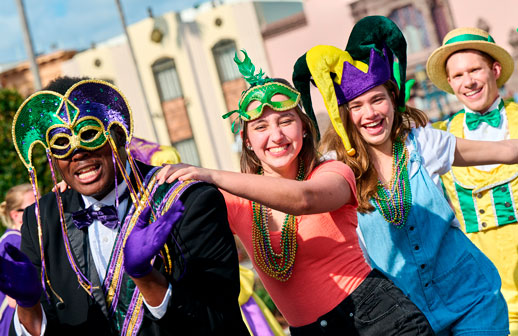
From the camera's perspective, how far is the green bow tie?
14.6 ft

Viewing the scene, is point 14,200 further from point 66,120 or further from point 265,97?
point 66,120

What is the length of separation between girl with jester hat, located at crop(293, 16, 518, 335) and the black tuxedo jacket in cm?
103

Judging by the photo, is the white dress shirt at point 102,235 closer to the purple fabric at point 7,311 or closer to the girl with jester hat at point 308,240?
the girl with jester hat at point 308,240

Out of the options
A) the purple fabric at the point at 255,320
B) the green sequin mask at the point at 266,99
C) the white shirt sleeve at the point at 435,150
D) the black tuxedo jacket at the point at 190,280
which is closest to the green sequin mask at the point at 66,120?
the black tuxedo jacket at the point at 190,280

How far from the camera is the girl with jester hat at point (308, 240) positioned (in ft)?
9.10

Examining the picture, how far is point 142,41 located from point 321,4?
6.60 metres

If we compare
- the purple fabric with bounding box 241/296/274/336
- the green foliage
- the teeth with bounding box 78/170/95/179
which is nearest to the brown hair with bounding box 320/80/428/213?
the teeth with bounding box 78/170/95/179

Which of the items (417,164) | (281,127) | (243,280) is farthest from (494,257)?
(281,127)

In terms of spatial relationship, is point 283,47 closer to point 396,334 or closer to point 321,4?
point 321,4

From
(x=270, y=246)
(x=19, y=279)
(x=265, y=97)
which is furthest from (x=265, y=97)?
(x=19, y=279)

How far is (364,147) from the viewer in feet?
11.2

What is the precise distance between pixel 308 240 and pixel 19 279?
4.04 ft

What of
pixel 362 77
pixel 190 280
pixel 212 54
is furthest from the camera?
Answer: pixel 212 54

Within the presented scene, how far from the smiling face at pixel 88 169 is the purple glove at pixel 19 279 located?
0.33m
